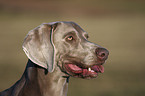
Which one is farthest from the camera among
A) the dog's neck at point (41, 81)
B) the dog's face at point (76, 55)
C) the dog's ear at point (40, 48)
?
the dog's face at point (76, 55)

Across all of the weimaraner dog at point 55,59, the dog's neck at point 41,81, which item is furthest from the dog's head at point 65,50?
the dog's neck at point 41,81

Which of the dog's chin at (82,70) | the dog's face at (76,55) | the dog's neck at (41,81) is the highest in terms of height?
the dog's face at (76,55)

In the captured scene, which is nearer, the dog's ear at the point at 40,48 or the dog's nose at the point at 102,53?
the dog's ear at the point at 40,48

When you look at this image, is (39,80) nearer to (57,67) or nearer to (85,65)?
(57,67)

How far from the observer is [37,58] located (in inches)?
175

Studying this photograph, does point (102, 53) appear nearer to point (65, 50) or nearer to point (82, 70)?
point (82, 70)

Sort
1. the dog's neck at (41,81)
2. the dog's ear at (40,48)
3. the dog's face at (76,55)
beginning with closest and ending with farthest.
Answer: the dog's ear at (40,48) → the dog's neck at (41,81) → the dog's face at (76,55)

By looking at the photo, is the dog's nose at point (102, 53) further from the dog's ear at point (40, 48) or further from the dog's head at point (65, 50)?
the dog's ear at point (40, 48)

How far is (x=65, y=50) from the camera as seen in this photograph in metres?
4.80

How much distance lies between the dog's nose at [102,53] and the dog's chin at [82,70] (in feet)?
0.65

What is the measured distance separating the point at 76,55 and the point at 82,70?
0.28 m

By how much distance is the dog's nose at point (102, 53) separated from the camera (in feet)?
15.1

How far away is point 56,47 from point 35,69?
1.72 feet

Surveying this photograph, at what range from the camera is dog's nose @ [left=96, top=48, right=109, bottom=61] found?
15.1ft
